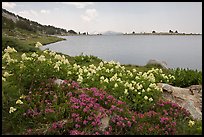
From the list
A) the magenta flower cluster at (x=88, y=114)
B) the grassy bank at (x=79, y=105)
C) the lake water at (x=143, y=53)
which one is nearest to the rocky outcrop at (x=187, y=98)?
the grassy bank at (x=79, y=105)

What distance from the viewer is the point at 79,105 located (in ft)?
31.0

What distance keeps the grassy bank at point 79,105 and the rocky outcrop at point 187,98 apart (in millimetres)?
656

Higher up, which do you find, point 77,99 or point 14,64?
point 14,64

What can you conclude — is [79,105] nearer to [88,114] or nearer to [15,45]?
[88,114]

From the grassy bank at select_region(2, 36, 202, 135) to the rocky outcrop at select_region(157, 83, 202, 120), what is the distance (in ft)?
2.15

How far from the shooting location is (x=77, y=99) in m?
9.69

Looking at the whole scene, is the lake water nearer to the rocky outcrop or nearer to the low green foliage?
the low green foliage

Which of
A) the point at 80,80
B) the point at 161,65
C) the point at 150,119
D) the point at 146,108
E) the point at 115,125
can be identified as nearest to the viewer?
the point at 115,125

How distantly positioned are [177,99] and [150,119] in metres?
3.28

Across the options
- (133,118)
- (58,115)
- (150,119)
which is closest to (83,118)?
(58,115)

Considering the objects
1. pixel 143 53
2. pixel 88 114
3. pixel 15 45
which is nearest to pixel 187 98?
pixel 88 114

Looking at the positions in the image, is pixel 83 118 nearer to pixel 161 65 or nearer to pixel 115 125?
pixel 115 125

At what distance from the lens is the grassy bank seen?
8672 millimetres

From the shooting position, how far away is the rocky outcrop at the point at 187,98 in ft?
37.3
